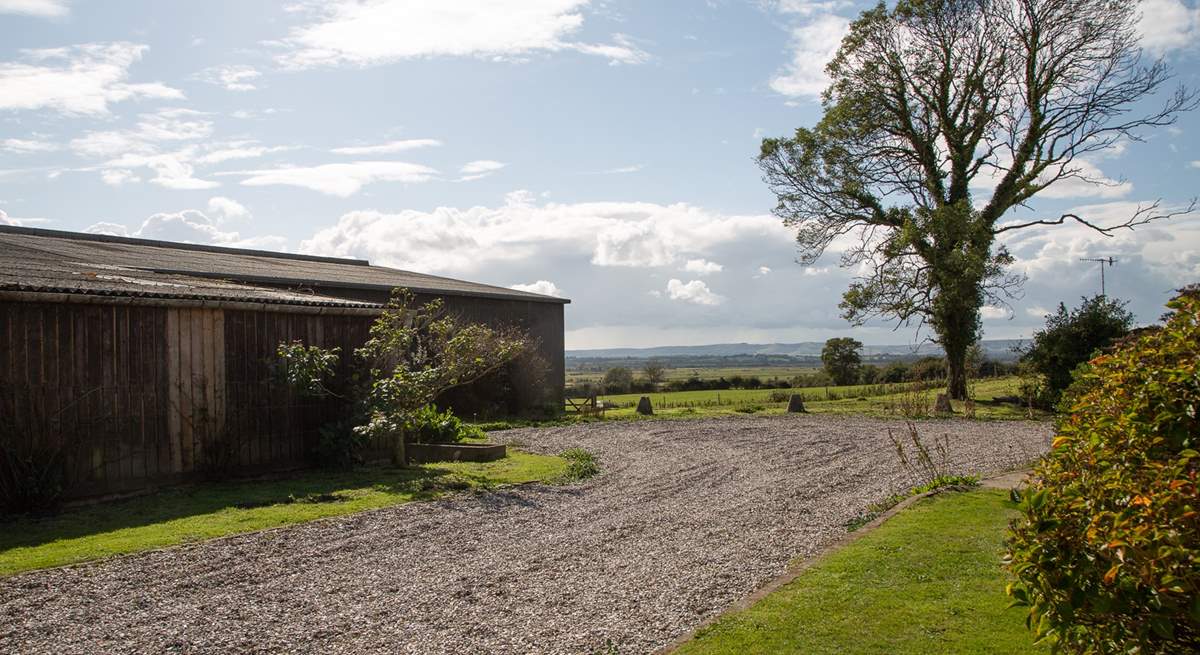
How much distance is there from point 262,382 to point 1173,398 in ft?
38.1

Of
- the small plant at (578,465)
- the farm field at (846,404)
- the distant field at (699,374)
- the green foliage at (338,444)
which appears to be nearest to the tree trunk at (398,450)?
the green foliage at (338,444)

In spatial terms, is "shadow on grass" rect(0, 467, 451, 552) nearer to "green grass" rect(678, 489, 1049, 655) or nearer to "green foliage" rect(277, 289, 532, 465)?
"green foliage" rect(277, 289, 532, 465)

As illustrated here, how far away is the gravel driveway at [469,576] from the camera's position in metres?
5.42

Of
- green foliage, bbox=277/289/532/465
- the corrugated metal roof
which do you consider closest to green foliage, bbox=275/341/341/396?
green foliage, bbox=277/289/532/465

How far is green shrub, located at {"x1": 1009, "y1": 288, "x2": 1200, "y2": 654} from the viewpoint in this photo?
2.85 meters

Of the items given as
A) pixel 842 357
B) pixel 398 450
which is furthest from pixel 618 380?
pixel 398 450

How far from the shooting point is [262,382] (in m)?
12.3

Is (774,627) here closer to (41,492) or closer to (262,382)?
(41,492)

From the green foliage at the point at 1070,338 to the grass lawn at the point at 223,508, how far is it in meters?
16.2

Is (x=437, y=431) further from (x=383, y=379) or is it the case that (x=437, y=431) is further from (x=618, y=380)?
(x=618, y=380)

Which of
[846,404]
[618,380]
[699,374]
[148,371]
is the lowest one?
[846,404]

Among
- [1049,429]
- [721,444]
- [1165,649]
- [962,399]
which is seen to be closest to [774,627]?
[1165,649]

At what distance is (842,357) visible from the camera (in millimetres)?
44000

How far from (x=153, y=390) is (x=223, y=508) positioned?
2.18 metres
